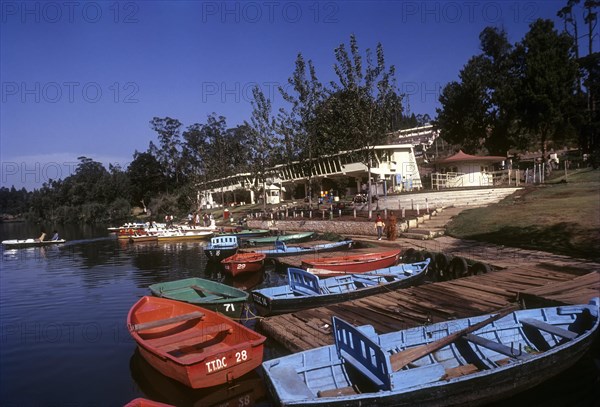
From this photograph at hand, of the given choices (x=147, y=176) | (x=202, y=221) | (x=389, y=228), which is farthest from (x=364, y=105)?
(x=147, y=176)

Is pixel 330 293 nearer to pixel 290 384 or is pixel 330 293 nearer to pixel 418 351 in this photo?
pixel 418 351

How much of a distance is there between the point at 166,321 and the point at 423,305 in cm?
762

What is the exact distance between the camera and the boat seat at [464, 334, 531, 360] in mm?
8469

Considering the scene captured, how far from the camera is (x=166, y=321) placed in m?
11.0

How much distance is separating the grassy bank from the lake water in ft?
36.8

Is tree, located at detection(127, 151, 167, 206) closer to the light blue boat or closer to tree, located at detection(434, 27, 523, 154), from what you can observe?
tree, located at detection(434, 27, 523, 154)

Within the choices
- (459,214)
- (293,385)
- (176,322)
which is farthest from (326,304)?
(459,214)

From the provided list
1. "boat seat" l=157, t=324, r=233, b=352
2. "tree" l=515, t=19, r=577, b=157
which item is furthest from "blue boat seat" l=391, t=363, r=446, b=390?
"tree" l=515, t=19, r=577, b=157

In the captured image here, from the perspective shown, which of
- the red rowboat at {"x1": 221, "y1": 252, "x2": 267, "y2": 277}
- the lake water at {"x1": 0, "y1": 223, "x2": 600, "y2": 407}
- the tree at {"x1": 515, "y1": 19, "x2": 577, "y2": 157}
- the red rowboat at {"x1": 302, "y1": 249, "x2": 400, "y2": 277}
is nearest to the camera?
the lake water at {"x1": 0, "y1": 223, "x2": 600, "y2": 407}

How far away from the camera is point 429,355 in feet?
29.4

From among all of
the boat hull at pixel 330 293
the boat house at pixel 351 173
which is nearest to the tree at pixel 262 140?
the boat house at pixel 351 173

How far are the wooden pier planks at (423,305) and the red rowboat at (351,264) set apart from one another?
12.3ft

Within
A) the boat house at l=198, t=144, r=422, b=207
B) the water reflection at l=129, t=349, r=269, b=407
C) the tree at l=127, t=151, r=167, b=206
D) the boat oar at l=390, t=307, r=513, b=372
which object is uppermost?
the tree at l=127, t=151, r=167, b=206

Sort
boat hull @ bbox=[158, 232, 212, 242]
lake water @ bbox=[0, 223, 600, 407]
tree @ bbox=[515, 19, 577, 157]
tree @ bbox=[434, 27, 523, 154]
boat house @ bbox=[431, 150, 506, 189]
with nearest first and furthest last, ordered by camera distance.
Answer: lake water @ bbox=[0, 223, 600, 407]
boat hull @ bbox=[158, 232, 212, 242]
boat house @ bbox=[431, 150, 506, 189]
tree @ bbox=[515, 19, 577, 157]
tree @ bbox=[434, 27, 523, 154]
